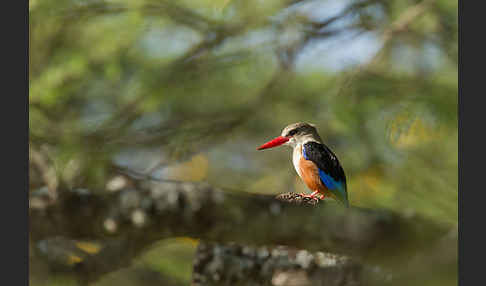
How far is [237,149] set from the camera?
2.44 metres

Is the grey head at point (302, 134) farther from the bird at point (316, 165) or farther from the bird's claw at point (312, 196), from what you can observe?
the bird's claw at point (312, 196)

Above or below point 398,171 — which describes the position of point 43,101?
above

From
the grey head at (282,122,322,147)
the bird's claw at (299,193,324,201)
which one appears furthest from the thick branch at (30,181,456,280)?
the grey head at (282,122,322,147)

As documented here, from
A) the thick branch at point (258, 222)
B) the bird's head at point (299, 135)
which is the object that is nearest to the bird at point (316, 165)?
the bird's head at point (299, 135)

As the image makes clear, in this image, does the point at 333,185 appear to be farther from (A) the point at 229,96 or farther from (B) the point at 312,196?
(A) the point at 229,96

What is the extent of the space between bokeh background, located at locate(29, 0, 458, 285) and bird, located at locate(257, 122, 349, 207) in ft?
0.44

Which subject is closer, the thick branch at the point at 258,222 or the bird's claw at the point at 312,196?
the thick branch at the point at 258,222

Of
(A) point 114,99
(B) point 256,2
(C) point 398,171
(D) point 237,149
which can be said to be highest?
(B) point 256,2

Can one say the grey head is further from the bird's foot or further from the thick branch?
the thick branch

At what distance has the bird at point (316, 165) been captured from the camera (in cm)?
187

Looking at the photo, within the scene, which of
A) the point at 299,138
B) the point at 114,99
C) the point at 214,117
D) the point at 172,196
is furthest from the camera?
the point at 114,99

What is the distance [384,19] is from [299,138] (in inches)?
27.5

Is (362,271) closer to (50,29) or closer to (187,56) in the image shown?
(187,56)

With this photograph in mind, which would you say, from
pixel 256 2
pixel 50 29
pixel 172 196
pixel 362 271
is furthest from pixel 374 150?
pixel 50 29
